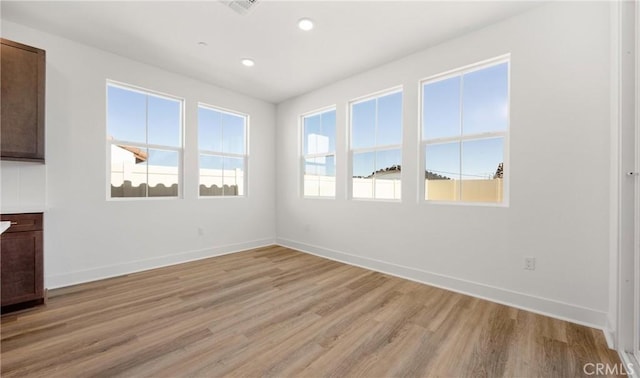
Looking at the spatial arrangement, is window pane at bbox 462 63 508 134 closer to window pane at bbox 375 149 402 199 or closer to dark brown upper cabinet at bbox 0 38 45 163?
window pane at bbox 375 149 402 199

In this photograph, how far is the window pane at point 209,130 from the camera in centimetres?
411

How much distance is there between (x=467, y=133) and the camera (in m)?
2.83

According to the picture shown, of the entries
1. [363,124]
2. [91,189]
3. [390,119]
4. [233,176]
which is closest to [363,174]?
[363,124]

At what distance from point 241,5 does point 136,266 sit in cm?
339

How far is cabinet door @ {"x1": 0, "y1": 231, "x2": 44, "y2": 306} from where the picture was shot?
224cm

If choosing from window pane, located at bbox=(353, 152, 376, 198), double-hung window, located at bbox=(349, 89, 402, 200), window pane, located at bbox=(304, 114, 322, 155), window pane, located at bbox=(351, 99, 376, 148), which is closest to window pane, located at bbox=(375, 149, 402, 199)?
double-hung window, located at bbox=(349, 89, 402, 200)

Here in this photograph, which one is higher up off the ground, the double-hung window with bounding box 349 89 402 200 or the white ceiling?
the white ceiling

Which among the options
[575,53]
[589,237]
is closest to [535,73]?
[575,53]

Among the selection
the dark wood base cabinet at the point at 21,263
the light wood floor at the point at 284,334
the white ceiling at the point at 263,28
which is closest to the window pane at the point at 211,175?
the white ceiling at the point at 263,28

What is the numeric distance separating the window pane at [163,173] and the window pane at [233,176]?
0.80 m

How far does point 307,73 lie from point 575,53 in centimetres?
290

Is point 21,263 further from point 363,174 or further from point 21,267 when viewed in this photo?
point 363,174

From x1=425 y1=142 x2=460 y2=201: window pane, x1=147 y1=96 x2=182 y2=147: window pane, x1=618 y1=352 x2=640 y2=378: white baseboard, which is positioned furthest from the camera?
x1=147 y1=96 x2=182 y2=147: window pane

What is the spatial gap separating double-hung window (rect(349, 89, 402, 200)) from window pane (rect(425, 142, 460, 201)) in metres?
0.38
